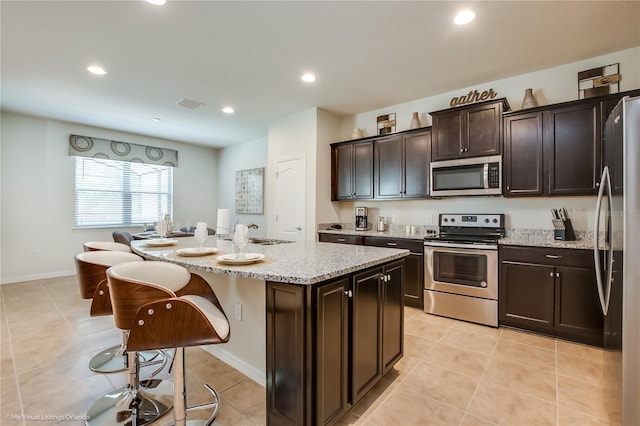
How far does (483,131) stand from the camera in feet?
10.8

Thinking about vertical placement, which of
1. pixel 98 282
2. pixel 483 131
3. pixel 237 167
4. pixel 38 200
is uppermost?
pixel 237 167

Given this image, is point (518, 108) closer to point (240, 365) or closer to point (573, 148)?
point (573, 148)

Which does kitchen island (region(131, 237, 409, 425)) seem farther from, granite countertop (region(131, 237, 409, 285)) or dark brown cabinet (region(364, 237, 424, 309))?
dark brown cabinet (region(364, 237, 424, 309))

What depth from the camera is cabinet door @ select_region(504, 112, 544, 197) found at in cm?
304

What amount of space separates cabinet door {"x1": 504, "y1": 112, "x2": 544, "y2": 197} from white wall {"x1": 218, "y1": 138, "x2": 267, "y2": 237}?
464cm

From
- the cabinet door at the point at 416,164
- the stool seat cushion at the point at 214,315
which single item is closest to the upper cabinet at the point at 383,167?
the cabinet door at the point at 416,164

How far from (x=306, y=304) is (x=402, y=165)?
10.2 feet

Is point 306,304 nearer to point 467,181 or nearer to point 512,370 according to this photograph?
point 512,370

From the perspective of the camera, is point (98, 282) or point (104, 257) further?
point (104, 257)

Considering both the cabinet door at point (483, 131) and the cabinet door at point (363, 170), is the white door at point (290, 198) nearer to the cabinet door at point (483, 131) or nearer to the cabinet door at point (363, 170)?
the cabinet door at point (363, 170)

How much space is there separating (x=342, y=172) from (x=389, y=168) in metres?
0.81

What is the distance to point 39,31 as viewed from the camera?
2.54m

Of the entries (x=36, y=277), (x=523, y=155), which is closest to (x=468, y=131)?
(x=523, y=155)

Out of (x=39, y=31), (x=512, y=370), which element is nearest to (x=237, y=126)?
(x=39, y=31)
